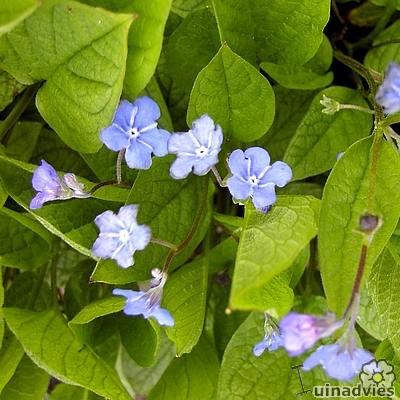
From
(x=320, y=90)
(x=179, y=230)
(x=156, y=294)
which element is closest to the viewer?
(x=156, y=294)

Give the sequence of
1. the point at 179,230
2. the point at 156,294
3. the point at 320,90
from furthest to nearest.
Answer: the point at 320,90 < the point at 179,230 < the point at 156,294

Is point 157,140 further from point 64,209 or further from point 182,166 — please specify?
point 64,209

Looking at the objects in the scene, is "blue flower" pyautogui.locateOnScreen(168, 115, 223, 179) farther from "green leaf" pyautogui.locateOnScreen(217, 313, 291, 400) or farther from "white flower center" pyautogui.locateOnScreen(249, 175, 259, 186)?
"green leaf" pyautogui.locateOnScreen(217, 313, 291, 400)

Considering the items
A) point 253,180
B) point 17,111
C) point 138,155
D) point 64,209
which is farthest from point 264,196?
point 17,111

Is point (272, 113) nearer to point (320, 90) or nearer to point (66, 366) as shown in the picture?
point (320, 90)

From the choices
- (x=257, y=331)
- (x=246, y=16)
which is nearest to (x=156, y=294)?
(x=257, y=331)

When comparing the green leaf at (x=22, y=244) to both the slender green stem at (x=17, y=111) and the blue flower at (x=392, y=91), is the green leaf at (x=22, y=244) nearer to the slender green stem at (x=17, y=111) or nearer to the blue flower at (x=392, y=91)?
the slender green stem at (x=17, y=111)
